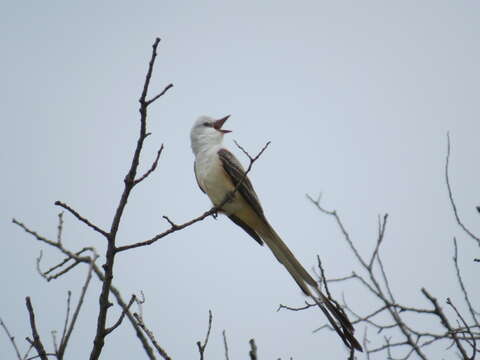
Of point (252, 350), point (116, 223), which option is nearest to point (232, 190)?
point (116, 223)

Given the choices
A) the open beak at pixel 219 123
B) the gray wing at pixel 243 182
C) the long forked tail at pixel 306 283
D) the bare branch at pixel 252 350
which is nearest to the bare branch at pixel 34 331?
the bare branch at pixel 252 350

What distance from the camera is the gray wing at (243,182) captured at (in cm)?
503

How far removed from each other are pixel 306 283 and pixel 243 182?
1.42m

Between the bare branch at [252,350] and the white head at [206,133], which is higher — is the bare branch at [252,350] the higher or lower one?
the lower one

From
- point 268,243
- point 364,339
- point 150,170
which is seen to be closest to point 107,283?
point 150,170

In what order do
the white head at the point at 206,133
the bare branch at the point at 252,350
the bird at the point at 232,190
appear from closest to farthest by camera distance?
the bare branch at the point at 252,350
the bird at the point at 232,190
the white head at the point at 206,133

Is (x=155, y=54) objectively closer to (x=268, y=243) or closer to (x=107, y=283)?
(x=107, y=283)

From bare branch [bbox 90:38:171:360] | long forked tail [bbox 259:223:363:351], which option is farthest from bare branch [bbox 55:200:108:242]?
long forked tail [bbox 259:223:363:351]

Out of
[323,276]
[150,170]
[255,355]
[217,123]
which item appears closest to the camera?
[255,355]

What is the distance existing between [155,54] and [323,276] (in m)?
1.41

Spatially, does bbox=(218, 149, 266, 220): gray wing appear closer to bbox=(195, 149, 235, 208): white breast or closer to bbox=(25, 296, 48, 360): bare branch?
bbox=(195, 149, 235, 208): white breast

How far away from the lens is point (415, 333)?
8.64ft

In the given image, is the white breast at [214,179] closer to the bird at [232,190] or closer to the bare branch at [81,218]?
the bird at [232,190]

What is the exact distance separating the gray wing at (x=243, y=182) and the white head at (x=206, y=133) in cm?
49
